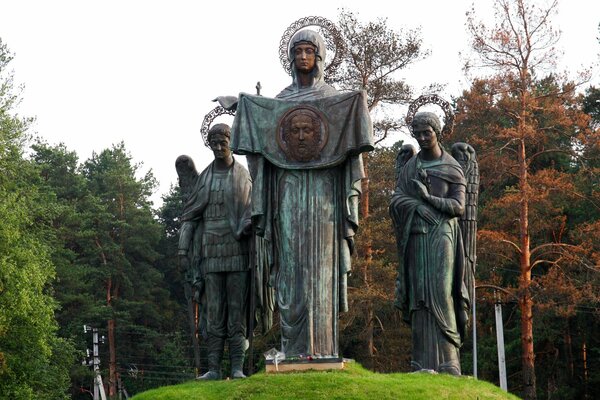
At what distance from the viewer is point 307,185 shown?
15.8 meters

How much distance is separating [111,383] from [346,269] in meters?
42.4

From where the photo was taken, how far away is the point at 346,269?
51.2 feet

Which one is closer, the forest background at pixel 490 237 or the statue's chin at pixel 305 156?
the statue's chin at pixel 305 156

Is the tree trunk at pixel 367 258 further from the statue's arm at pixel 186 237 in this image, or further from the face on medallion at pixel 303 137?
the face on medallion at pixel 303 137

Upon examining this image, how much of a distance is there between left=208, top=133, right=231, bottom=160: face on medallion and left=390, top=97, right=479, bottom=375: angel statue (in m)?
2.74

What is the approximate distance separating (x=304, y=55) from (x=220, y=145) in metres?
2.13

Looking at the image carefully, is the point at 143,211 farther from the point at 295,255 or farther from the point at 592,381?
the point at 295,255

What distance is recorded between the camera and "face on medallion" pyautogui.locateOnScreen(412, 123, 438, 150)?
16141mm

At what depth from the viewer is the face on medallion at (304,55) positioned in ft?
52.3

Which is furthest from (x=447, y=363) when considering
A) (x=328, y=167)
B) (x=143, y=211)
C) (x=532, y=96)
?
(x=143, y=211)

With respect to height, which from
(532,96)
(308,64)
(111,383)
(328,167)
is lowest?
(111,383)

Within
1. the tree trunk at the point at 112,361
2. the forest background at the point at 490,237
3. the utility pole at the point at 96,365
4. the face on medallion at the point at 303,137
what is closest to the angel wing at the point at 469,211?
the face on medallion at the point at 303,137

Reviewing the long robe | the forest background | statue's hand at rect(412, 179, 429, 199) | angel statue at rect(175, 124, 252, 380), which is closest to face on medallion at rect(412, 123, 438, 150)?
the long robe

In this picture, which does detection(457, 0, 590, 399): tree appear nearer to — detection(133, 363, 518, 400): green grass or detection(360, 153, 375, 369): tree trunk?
detection(360, 153, 375, 369): tree trunk
